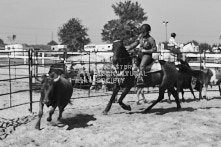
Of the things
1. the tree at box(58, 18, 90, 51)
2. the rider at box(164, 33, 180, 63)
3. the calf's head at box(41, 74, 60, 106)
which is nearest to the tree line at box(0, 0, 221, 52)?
the tree at box(58, 18, 90, 51)

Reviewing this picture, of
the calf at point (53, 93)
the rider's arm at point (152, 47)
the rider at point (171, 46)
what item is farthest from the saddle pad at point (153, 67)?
the rider at point (171, 46)

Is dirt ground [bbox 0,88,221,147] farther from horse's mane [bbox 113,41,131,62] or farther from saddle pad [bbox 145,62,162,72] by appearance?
horse's mane [bbox 113,41,131,62]

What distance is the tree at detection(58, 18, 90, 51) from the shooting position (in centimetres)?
4635

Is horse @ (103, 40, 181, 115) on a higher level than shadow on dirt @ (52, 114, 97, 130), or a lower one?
higher

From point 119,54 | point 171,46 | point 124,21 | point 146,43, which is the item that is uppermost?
point 124,21

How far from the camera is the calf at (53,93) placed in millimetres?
6488

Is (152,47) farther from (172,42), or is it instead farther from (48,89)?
(172,42)

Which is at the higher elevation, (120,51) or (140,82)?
(120,51)

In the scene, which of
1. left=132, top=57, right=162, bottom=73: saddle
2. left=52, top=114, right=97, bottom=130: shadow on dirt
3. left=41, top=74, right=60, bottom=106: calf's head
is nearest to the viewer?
left=41, top=74, right=60, bottom=106: calf's head

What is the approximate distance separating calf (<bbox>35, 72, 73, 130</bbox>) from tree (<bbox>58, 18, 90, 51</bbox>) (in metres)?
38.7

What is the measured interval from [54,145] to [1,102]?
17.3ft

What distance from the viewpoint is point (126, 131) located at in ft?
20.6

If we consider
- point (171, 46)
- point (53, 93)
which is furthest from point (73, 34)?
point (53, 93)

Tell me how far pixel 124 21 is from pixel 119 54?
130ft
